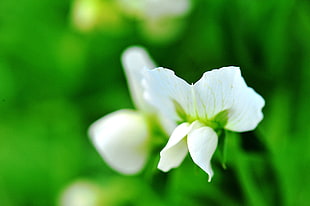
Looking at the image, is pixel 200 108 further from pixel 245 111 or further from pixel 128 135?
pixel 128 135

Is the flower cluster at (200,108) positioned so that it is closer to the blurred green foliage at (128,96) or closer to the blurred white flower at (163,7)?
the blurred green foliage at (128,96)

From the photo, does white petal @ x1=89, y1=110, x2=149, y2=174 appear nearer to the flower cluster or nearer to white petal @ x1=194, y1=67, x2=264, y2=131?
the flower cluster

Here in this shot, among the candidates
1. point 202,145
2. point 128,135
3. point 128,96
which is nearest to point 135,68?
point 128,135

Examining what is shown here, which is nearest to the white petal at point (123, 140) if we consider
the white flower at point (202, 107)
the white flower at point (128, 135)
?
the white flower at point (128, 135)

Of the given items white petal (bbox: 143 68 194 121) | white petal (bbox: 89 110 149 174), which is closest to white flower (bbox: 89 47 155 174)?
white petal (bbox: 89 110 149 174)

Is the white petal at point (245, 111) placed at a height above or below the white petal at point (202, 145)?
above

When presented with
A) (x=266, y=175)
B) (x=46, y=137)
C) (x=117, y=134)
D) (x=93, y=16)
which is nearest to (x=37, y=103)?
(x=46, y=137)
